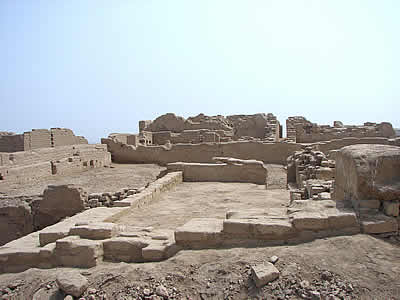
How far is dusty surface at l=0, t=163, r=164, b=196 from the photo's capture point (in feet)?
37.7

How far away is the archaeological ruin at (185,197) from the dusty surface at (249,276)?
0.67ft

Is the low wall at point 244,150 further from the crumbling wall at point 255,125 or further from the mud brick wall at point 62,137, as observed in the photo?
the crumbling wall at point 255,125

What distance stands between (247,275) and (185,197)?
4.41 meters

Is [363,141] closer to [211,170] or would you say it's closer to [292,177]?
[292,177]

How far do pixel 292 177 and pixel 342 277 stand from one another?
25.0 feet

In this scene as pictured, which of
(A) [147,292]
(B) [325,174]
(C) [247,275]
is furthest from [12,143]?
(C) [247,275]

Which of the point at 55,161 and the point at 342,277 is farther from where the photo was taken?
the point at 55,161

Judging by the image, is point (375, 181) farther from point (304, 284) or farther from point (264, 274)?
point (264, 274)

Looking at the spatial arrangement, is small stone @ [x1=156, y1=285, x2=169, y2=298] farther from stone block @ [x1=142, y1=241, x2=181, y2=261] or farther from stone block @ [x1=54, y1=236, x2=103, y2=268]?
stone block @ [x1=54, y1=236, x2=103, y2=268]

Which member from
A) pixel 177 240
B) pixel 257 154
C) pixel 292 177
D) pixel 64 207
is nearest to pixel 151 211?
pixel 177 240

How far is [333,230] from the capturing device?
3811 mm

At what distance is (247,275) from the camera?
11.2 feet

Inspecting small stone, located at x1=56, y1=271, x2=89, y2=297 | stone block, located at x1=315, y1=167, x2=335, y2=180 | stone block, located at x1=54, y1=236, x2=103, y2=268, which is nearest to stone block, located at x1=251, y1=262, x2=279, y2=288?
small stone, located at x1=56, y1=271, x2=89, y2=297

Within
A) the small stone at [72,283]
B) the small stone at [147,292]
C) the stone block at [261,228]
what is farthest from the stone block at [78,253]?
the stone block at [261,228]
